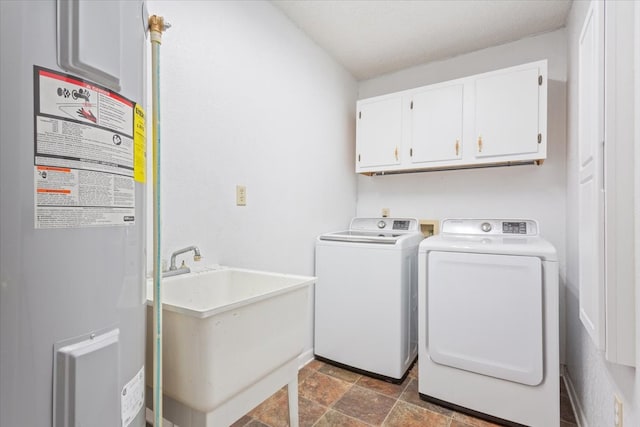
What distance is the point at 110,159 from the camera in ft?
2.03

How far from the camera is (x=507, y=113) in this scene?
214 centimetres

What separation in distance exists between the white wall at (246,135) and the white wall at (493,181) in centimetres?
59

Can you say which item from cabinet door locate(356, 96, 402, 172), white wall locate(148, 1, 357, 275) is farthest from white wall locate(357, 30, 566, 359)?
white wall locate(148, 1, 357, 275)

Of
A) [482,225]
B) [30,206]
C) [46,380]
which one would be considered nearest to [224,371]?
[46,380]

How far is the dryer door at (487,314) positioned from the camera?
1.63 metres

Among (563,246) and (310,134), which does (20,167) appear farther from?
(563,246)

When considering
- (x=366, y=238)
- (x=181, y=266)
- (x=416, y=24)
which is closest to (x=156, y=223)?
(x=181, y=266)

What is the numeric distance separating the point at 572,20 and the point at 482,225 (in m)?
1.43

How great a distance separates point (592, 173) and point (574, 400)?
156 centimetres

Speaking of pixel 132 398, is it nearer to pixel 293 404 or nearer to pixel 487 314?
pixel 293 404

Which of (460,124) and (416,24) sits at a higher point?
(416,24)

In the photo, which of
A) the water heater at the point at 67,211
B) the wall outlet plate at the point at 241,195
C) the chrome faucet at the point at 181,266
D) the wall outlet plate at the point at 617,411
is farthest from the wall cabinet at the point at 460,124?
the water heater at the point at 67,211

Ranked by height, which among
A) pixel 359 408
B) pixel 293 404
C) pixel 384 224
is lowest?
pixel 359 408

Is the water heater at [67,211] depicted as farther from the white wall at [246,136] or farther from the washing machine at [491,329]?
the washing machine at [491,329]
